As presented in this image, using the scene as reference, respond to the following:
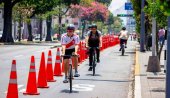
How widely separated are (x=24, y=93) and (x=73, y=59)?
102 inches

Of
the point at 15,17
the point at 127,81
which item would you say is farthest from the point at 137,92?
the point at 15,17

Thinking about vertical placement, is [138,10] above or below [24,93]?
above

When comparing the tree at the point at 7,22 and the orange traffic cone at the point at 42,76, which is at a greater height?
the tree at the point at 7,22

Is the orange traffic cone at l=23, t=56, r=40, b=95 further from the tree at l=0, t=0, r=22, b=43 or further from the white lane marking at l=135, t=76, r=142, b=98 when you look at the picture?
the tree at l=0, t=0, r=22, b=43

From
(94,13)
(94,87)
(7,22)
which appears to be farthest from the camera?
(94,13)

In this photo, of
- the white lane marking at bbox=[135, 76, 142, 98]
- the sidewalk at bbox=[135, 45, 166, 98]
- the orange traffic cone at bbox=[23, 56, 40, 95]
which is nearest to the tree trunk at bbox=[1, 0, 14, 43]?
the sidewalk at bbox=[135, 45, 166, 98]

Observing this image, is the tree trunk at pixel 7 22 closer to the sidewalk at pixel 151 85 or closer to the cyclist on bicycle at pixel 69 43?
the sidewalk at pixel 151 85

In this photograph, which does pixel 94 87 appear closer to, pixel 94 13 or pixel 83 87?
pixel 83 87

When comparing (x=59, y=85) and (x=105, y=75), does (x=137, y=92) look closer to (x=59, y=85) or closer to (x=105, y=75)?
(x=59, y=85)

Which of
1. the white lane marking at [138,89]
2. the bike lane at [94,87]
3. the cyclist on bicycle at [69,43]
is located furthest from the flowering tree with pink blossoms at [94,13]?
the cyclist on bicycle at [69,43]

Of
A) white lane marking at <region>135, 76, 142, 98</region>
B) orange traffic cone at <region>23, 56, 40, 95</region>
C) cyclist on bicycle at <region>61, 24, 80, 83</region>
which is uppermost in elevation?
cyclist on bicycle at <region>61, 24, 80, 83</region>

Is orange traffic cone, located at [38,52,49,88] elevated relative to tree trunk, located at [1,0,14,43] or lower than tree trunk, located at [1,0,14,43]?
lower

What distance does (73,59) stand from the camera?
1371 centimetres

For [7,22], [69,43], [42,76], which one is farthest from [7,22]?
[42,76]
